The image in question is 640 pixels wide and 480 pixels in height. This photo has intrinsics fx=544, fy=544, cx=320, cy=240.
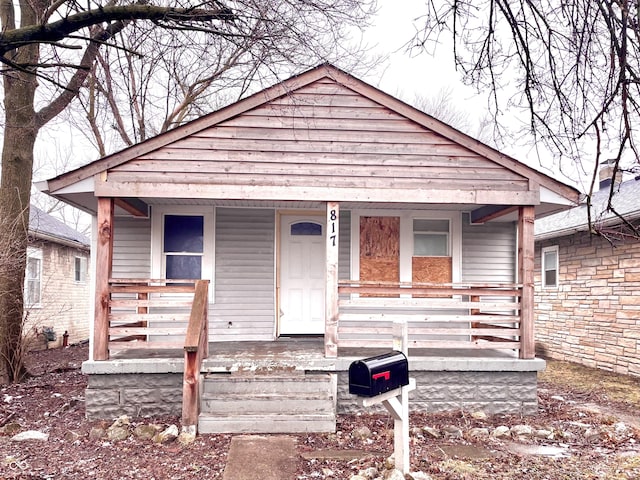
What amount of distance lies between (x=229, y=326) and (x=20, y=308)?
12.0 ft

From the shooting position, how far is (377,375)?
157 inches

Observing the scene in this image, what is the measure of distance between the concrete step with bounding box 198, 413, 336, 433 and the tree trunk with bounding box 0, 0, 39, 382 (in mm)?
4792

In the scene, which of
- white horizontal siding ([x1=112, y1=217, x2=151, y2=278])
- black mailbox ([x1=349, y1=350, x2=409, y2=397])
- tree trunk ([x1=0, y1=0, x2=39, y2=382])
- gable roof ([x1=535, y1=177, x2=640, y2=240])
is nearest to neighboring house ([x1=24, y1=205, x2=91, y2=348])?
tree trunk ([x1=0, y1=0, x2=39, y2=382])

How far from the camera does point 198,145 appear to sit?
6992mm

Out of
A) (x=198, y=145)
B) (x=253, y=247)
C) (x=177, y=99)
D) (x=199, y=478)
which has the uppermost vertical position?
(x=177, y=99)

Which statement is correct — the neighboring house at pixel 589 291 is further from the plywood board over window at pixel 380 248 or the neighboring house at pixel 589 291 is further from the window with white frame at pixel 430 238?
the plywood board over window at pixel 380 248

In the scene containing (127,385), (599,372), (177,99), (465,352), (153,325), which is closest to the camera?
(127,385)

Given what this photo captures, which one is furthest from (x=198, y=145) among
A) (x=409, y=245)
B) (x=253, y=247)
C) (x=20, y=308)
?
(x=20, y=308)

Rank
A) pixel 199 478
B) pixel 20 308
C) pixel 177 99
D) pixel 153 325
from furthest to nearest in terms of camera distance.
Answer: pixel 177 99, pixel 20 308, pixel 153 325, pixel 199 478

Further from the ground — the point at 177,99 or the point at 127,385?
the point at 177,99

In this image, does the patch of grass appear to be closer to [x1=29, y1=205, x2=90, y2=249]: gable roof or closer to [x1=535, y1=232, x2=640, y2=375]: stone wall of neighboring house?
[x1=535, y1=232, x2=640, y2=375]: stone wall of neighboring house

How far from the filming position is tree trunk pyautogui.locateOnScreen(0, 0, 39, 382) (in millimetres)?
8923

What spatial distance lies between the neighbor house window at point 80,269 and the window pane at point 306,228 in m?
11.2

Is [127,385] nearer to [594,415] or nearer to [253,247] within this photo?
[253,247]
